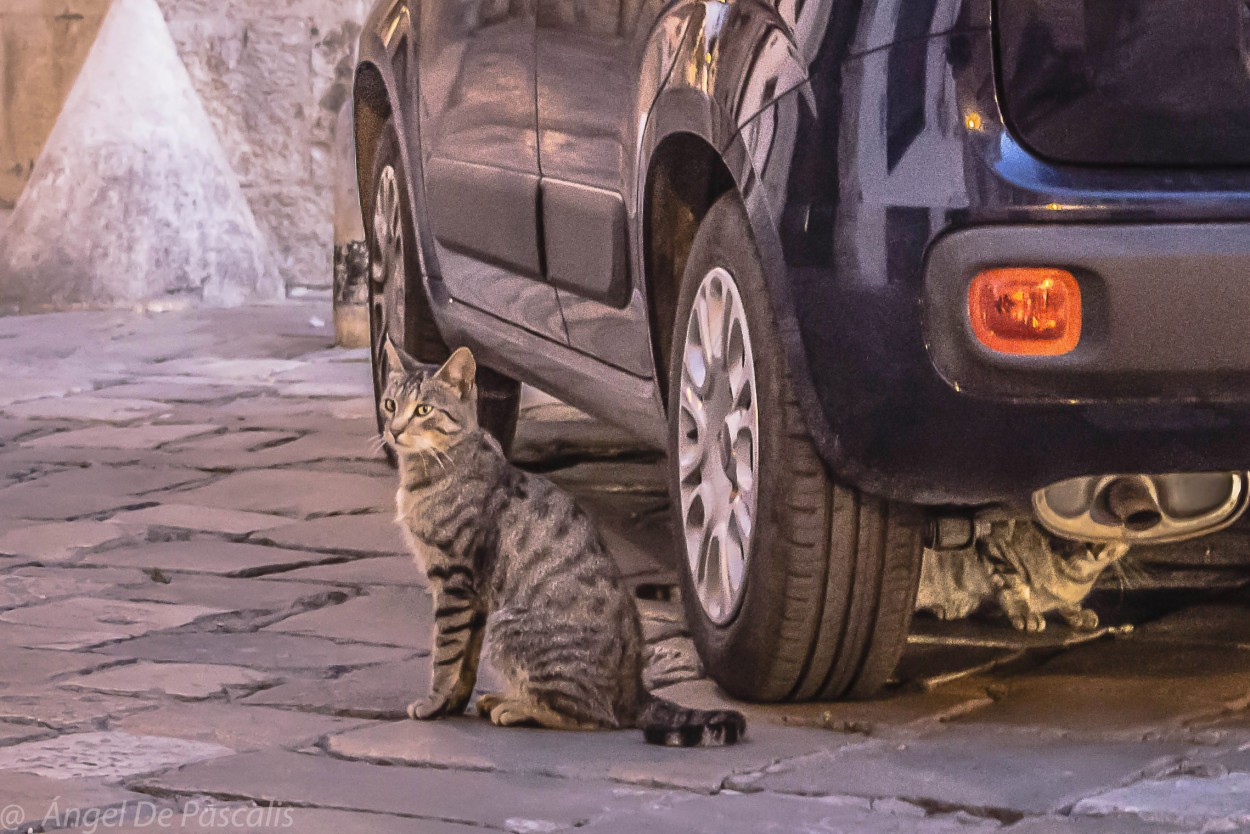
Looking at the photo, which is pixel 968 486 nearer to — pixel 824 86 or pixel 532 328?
pixel 824 86

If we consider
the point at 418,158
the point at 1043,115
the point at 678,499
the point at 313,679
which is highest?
the point at 1043,115

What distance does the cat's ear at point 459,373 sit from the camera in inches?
169

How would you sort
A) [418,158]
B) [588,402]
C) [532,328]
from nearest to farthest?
[588,402]
[532,328]
[418,158]

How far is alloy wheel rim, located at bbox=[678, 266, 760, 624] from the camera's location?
3697 mm

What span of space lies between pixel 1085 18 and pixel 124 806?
6.02ft

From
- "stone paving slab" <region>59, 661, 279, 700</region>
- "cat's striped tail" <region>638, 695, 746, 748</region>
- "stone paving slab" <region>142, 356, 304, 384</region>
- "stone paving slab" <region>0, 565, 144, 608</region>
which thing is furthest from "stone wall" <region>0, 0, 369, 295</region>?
"cat's striped tail" <region>638, 695, 746, 748</region>

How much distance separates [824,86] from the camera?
10.9 ft

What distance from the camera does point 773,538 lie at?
352 centimetres

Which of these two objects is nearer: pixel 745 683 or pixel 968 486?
pixel 968 486

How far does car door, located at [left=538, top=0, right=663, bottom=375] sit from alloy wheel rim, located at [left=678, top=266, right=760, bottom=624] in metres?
0.33

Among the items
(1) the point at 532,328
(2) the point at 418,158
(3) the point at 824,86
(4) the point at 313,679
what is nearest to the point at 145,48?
(2) the point at 418,158

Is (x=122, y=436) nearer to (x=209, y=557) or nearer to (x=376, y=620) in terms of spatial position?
(x=209, y=557)

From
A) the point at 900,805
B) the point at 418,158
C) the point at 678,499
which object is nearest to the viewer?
the point at 900,805

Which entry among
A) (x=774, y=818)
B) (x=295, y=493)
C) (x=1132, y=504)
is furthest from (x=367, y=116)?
(x=774, y=818)
